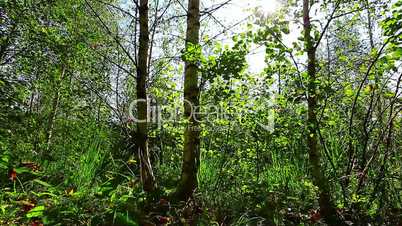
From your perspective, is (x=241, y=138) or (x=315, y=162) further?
(x=241, y=138)

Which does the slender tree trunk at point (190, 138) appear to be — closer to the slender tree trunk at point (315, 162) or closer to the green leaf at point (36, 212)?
the slender tree trunk at point (315, 162)

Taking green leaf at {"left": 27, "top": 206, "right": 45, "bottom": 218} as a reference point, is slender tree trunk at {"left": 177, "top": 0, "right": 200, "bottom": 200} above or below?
above

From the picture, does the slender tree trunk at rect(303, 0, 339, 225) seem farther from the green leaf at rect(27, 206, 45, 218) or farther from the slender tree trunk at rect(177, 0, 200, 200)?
the green leaf at rect(27, 206, 45, 218)

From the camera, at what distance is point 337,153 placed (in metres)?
3.42

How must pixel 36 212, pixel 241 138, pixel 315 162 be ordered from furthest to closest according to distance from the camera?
1. pixel 241 138
2. pixel 315 162
3. pixel 36 212

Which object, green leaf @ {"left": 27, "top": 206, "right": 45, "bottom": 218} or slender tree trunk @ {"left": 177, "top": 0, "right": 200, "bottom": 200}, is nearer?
green leaf @ {"left": 27, "top": 206, "right": 45, "bottom": 218}

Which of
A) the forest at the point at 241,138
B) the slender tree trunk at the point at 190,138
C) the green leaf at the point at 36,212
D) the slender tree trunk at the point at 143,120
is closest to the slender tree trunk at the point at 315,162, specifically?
the forest at the point at 241,138

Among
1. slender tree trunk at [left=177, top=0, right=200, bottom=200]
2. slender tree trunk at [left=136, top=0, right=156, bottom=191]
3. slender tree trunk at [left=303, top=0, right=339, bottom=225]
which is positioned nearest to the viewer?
slender tree trunk at [left=303, top=0, right=339, bottom=225]

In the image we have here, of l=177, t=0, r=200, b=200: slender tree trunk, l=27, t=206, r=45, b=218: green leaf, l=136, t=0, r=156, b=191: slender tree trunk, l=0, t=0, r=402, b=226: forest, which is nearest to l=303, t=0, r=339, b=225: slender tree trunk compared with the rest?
l=0, t=0, r=402, b=226: forest

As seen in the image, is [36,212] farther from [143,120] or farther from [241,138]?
[241,138]

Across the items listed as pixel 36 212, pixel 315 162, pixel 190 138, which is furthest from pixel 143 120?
pixel 315 162

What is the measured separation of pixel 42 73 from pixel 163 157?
2541mm

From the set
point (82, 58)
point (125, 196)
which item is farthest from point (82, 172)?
point (82, 58)

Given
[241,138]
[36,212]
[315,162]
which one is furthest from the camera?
[241,138]
